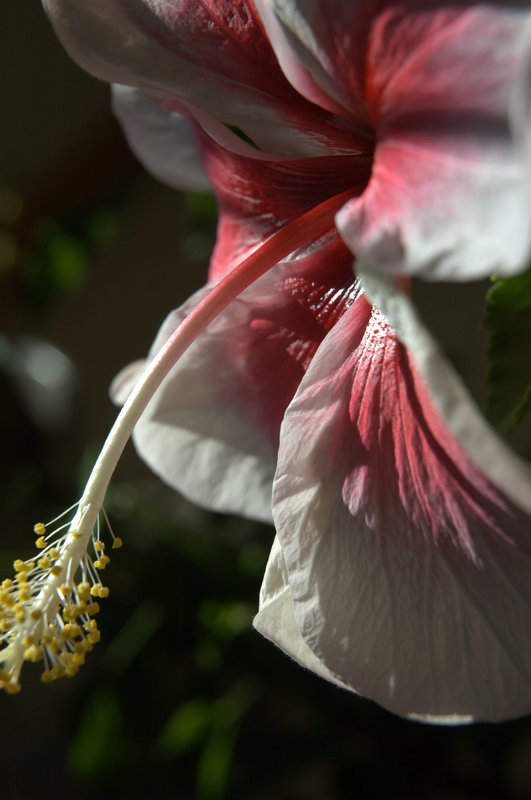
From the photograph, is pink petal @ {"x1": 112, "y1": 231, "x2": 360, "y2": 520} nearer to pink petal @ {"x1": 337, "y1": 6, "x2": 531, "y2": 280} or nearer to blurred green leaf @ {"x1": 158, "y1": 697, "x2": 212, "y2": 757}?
pink petal @ {"x1": 337, "y1": 6, "x2": 531, "y2": 280}

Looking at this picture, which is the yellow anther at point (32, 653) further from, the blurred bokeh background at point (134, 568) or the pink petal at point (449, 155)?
the blurred bokeh background at point (134, 568)

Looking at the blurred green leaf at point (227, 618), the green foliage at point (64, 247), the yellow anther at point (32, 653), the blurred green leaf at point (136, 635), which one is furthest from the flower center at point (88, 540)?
the green foliage at point (64, 247)

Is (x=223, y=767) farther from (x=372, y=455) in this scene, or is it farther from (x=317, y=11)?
(x=317, y=11)

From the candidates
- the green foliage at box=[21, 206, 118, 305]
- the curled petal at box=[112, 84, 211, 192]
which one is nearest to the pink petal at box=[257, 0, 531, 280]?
the curled petal at box=[112, 84, 211, 192]

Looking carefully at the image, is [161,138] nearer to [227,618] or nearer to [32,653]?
[32,653]

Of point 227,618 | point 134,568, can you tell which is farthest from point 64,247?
point 227,618

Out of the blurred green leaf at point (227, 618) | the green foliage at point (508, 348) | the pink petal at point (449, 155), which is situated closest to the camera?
the pink petal at point (449, 155)
